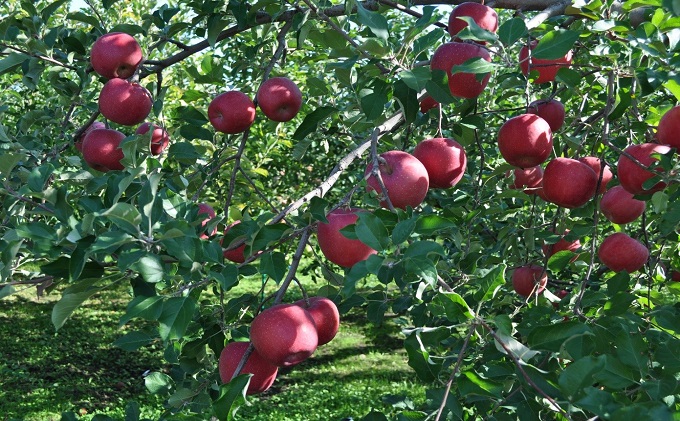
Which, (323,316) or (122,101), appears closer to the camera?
(323,316)

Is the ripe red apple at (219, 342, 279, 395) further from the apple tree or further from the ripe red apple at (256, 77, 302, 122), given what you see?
the ripe red apple at (256, 77, 302, 122)

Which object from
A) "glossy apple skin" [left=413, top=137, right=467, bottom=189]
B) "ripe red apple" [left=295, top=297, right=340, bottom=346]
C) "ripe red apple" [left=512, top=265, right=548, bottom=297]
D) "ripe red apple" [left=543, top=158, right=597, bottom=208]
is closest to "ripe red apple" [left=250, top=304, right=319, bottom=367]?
"ripe red apple" [left=295, top=297, right=340, bottom=346]

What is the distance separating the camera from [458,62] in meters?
1.62

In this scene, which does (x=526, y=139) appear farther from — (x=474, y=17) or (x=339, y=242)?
(x=339, y=242)

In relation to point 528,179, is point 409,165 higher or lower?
higher

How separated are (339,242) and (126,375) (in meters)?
5.34

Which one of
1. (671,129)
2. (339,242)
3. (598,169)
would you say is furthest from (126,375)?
(671,129)

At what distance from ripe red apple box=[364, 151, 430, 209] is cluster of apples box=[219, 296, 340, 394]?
0.32 m

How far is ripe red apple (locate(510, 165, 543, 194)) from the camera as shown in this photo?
222 centimetres

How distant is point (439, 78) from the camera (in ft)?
5.06

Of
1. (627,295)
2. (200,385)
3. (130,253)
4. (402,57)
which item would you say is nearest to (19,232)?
(130,253)

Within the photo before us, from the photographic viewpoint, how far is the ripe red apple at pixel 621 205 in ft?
6.62

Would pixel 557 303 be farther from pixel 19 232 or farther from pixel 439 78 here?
pixel 19 232

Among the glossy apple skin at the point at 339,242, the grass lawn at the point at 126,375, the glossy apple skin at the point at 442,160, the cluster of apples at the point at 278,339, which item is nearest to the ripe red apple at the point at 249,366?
the cluster of apples at the point at 278,339
